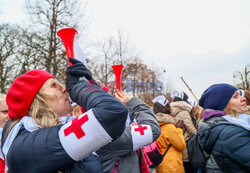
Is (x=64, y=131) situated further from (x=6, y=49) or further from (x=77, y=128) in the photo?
(x=6, y=49)

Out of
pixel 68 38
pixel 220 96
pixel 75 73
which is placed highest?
pixel 68 38

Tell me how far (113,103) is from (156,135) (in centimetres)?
78

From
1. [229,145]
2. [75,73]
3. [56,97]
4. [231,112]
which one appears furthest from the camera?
[231,112]

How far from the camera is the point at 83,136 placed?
0.95 meters

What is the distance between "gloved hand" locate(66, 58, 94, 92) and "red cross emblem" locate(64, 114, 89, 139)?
0.81 feet

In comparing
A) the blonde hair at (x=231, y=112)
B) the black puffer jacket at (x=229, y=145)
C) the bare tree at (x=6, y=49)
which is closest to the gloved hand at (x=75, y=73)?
the black puffer jacket at (x=229, y=145)

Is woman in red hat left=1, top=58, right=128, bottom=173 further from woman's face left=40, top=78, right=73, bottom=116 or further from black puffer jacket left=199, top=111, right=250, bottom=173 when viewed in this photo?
black puffer jacket left=199, top=111, right=250, bottom=173

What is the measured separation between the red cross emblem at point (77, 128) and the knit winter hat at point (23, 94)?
0.39 m

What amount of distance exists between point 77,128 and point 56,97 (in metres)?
0.42

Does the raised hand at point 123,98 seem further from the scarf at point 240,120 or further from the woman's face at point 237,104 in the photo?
the woman's face at point 237,104

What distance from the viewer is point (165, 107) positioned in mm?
3984

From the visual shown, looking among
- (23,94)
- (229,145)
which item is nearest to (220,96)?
(229,145)

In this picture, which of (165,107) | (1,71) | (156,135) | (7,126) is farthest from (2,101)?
(1,71)

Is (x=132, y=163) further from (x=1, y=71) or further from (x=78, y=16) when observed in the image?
(x=1, y=71)
